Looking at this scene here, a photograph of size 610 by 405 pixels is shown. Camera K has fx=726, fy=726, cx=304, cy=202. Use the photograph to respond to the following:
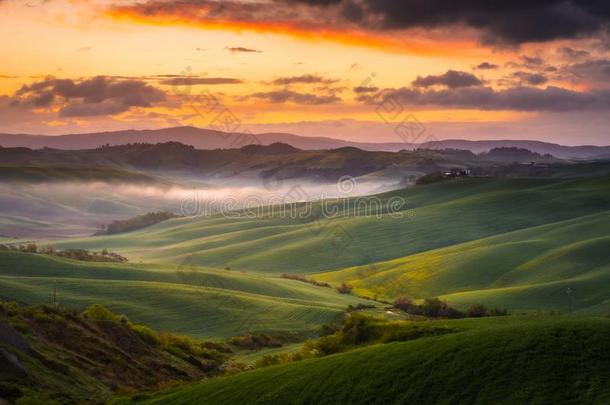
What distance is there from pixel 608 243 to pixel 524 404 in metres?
81.5

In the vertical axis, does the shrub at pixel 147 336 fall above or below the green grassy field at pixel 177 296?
above

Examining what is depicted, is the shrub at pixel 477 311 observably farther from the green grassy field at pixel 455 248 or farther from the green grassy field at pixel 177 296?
the green grassy field at pixel 177 296

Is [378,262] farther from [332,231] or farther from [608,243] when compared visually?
[608,243]

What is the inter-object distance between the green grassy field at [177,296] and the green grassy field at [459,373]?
38120 mm

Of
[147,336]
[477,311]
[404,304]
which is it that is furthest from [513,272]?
[147,336]

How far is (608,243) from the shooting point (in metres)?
101

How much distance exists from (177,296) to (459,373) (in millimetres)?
58342

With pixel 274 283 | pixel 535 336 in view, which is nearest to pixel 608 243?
pixel 274 283

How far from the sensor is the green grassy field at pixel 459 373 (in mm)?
27922

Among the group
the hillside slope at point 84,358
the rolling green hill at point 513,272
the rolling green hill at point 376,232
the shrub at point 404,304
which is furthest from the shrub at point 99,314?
the rolling green hill at point 376,232

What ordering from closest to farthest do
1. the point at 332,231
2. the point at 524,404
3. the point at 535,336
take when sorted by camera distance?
the point at 524,404
the point at 535,336
the point at 332,231

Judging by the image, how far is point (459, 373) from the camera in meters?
29.6

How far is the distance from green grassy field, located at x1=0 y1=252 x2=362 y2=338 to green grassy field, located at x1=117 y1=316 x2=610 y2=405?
38120mm

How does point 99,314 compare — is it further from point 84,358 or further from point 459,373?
point 459,373
